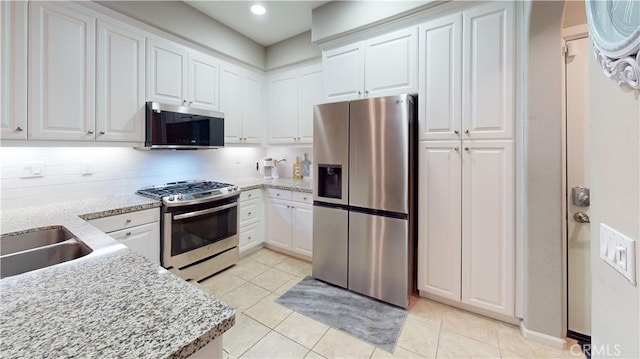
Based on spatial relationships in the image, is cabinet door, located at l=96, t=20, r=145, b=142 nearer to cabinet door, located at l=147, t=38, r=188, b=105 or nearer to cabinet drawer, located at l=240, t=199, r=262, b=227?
cabinet door, located at l=147, t=38, r=188, b=105

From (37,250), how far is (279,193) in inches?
84.1

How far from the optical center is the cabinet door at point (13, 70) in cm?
162

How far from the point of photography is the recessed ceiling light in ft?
8.42

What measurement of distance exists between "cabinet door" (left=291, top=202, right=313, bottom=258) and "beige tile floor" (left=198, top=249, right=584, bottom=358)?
2.31 feet

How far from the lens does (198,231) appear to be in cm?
246

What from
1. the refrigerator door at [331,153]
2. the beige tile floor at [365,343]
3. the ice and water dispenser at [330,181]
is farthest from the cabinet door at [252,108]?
the beige tile floor at [365,343]

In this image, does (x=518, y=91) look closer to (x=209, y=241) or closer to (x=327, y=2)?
(x=327, y=2)

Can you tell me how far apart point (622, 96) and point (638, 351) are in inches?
24.6

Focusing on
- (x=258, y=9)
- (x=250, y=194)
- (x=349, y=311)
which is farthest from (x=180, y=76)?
(x=349, y=311)

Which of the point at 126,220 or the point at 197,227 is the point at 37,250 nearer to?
the point at 126,220

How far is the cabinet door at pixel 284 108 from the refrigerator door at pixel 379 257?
1.54 metres

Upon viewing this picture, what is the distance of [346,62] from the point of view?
2.50m

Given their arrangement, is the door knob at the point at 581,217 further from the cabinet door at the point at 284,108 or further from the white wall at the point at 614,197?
the cabinet door at the point at 284,108

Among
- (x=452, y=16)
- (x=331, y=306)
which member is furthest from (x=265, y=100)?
(x=331, y=306)
